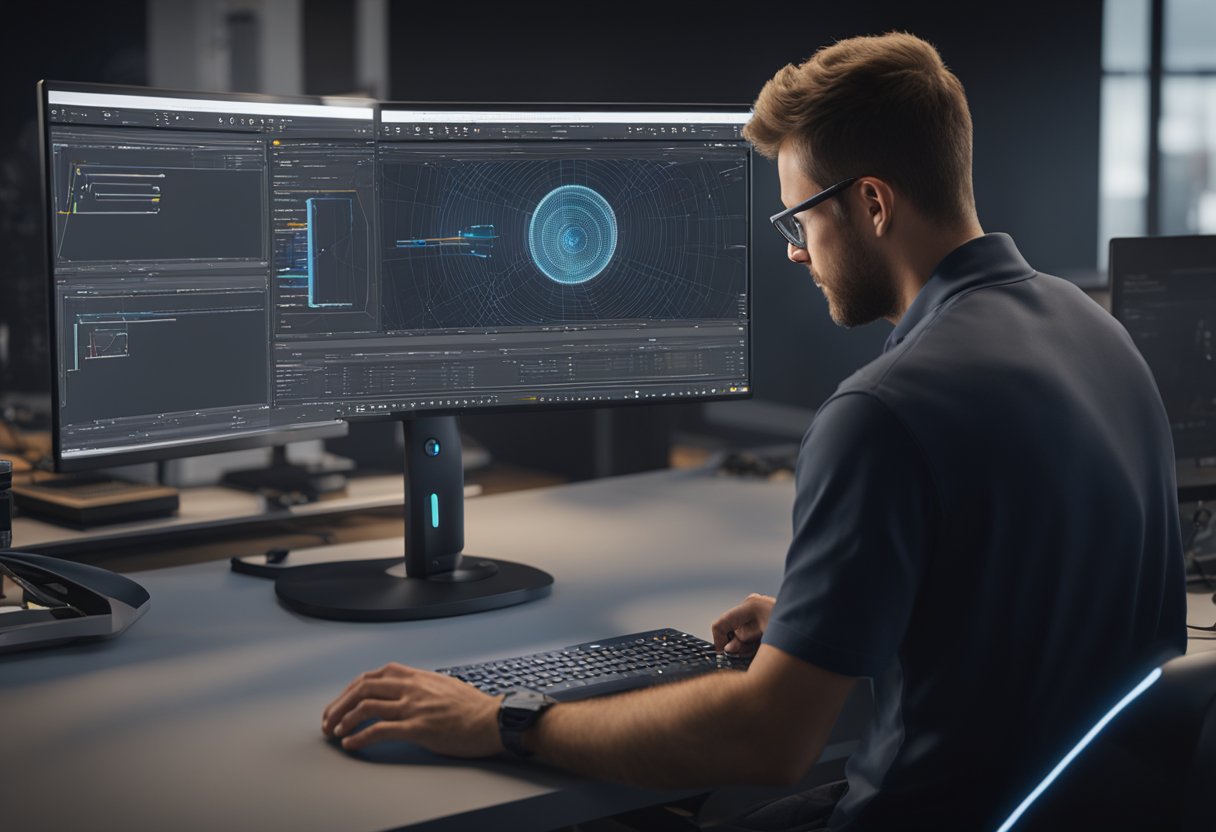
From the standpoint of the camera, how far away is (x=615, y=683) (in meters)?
1.28

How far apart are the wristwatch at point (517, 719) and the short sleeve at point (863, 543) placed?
0.24 m

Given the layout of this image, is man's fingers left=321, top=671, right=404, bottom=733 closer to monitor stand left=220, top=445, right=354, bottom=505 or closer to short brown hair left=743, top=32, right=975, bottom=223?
short brown hair left=743, top=32, right=975, bottom=223

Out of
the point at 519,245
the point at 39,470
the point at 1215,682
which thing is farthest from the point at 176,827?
the point at 39,470

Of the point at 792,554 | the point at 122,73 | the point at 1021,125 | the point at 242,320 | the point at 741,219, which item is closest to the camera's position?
the point at 792,554

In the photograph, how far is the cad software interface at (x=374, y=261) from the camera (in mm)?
1459

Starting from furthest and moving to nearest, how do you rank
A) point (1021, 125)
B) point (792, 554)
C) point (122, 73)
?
1. point (122, 73)
2. point (1021, 125)
3. point (792, 554)

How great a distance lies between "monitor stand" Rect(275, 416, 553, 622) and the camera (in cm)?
159

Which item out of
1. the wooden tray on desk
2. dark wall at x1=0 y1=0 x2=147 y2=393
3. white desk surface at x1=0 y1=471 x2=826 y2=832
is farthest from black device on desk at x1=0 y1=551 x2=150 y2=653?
dark wall at x1=0 y1=0 x2=147 y2=393

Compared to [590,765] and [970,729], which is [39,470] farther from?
[970,729]

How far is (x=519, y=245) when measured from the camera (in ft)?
5.45

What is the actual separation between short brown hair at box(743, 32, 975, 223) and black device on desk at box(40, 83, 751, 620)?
49 centimetres

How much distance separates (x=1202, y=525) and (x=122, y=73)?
4.21m

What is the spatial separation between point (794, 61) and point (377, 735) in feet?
7.80

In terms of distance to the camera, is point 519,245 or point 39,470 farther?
point 39,470
